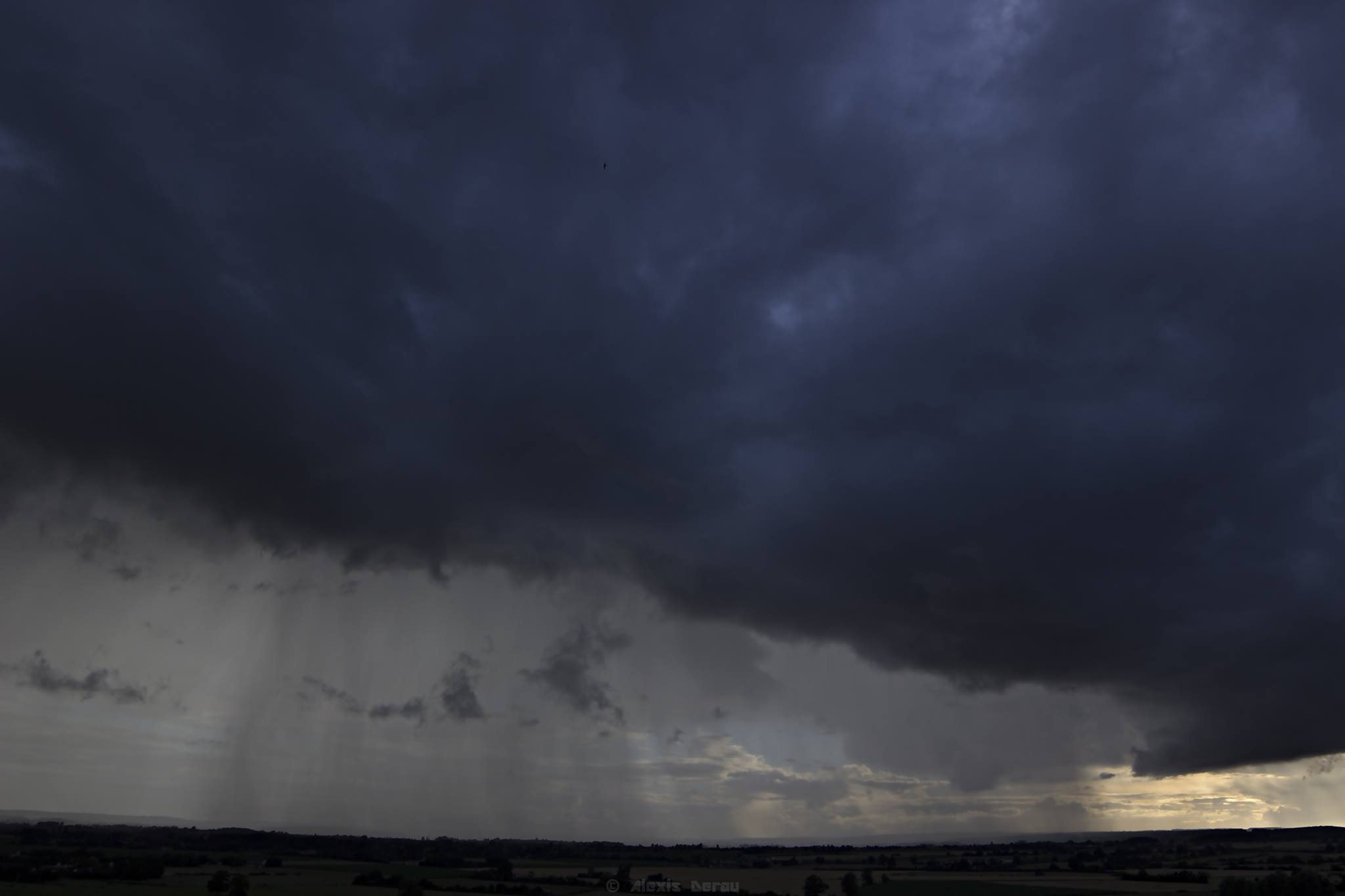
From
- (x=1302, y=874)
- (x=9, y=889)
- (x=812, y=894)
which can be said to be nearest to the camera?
(x=9, y=889)

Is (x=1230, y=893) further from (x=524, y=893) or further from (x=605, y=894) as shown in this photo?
(x=524, y=893)

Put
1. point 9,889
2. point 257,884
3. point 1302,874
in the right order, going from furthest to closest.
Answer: point 257,884, point 1302,874, point 9,889

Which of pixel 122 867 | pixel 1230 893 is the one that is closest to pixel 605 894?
pixel 122 867

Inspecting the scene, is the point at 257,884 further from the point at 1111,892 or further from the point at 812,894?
the point at 1111,892

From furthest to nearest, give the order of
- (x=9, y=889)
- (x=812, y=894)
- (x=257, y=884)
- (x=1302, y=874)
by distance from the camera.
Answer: (x=812, y=894), (x=257, y=884), (x=1302, y=874), (x=9, y=889)

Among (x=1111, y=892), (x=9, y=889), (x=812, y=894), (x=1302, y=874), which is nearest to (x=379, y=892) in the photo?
(x=9, y=889)

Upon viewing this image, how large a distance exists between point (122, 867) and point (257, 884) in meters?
29.7

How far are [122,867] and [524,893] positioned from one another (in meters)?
84.6

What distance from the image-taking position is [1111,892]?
191250mm

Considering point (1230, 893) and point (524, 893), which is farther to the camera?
point (524, 893)

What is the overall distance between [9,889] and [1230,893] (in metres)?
218

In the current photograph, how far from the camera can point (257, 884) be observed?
182250 mm

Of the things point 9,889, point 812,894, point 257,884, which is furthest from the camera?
point 812,894

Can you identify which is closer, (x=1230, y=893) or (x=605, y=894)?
(x=1230, y=893)
